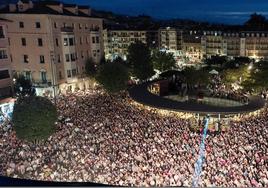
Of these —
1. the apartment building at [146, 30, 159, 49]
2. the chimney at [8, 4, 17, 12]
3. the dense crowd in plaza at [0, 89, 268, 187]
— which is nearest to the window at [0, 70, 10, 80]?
the chimney at [8, 4, 17, 12]

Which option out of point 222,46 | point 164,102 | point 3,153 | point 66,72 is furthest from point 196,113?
point 222,46

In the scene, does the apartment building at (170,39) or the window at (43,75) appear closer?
the window at (43,75)

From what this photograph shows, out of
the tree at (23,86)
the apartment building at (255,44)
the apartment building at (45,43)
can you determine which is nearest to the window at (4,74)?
the tree at (23,86)

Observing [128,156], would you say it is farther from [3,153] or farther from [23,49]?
[23,49]

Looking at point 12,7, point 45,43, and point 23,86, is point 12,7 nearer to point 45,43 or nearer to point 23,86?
point 45,43

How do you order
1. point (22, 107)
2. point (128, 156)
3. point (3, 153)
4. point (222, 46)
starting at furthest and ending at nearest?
point (222, 46), point (22, 107), point (3, 153), point (128, 156)

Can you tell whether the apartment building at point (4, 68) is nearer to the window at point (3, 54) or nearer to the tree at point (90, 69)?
the window at point (3, 54)

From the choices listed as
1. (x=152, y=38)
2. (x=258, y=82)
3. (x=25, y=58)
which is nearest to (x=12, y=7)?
(x=25, y=58)
